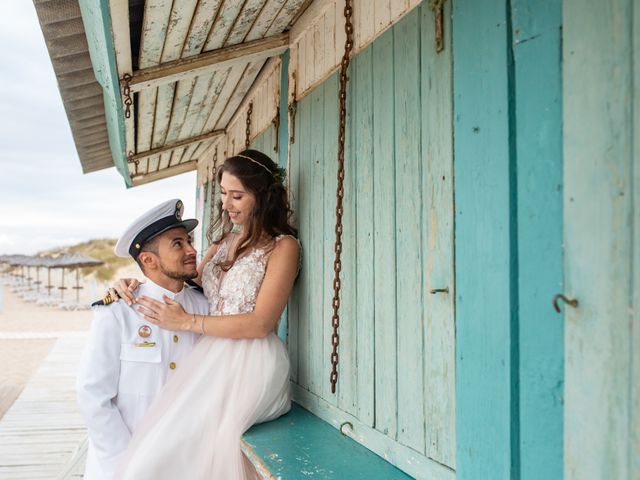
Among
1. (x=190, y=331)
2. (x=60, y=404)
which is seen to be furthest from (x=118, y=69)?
(x=60, y=404)

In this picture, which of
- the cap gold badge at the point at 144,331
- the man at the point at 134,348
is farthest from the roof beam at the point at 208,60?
the cap gold badge at the point at 144,331

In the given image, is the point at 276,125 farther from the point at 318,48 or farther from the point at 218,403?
the point at 218,403

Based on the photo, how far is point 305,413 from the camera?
2.50 m

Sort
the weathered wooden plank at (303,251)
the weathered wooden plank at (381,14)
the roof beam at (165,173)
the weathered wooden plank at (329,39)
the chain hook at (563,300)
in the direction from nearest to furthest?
the chain hook at (563,300) < the weathered wooden plank at (381,14) < the weathered wooden plank at (329,39) < the weathered wooden plank at (303,251) < the roof beam at (165,173)

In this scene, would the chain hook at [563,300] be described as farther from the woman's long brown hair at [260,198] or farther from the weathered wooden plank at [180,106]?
the weathered wooden plank at [180,106]

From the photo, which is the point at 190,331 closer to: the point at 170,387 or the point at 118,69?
the point at 170,387

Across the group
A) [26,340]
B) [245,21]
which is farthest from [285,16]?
[26,340]

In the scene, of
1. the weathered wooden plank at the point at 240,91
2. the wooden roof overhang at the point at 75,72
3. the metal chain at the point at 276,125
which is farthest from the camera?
the weathered wooden plank at the point at 240,91

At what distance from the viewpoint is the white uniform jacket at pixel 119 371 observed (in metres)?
2.26

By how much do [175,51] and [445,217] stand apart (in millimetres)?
1951

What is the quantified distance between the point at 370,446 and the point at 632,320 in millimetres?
1222

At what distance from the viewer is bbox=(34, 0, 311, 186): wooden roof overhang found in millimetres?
2285

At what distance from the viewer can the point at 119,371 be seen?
2373mm

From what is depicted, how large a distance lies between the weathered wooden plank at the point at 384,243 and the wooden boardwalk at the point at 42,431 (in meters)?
3.96
